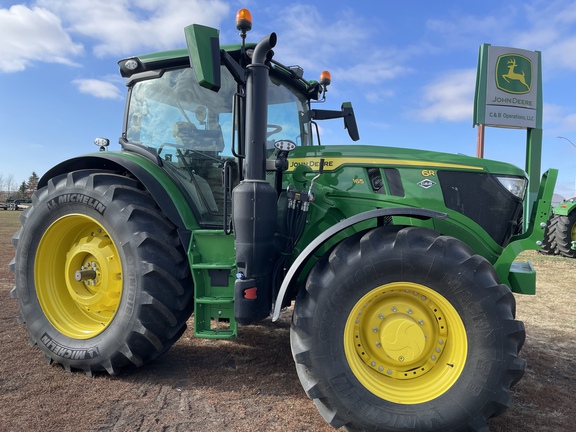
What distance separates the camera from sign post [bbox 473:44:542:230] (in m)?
3.78

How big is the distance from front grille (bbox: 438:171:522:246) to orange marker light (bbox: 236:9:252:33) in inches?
66.5

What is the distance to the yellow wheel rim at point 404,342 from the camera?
8.29 feet

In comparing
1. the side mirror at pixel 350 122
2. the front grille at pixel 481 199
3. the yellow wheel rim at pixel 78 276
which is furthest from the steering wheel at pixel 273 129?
the yellow wheel rim at pixel 78 276

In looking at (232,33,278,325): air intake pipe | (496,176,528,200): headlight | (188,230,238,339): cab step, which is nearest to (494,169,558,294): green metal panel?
(496,176,528,200): headlight

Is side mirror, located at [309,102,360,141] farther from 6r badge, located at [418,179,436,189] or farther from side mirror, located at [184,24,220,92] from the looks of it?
side mirror, located at [184,24,220,92]

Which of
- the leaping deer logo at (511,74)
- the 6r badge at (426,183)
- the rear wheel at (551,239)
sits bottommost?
the rear wheel at (551,239)

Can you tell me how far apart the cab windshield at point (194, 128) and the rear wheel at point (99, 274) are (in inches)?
14.8

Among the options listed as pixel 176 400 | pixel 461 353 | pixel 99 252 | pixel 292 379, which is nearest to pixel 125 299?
pixel 99 252

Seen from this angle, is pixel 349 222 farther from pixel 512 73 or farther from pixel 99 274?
pixel 512 73

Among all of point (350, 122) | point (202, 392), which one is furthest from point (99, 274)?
point (350, 122)

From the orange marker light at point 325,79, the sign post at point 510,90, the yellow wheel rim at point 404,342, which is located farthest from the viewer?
the orange marker light at point 325,79

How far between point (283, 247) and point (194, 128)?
4.14 ft

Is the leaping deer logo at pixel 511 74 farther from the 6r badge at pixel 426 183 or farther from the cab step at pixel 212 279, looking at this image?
the cab step at pixel 212 279

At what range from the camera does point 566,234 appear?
11.2 m
